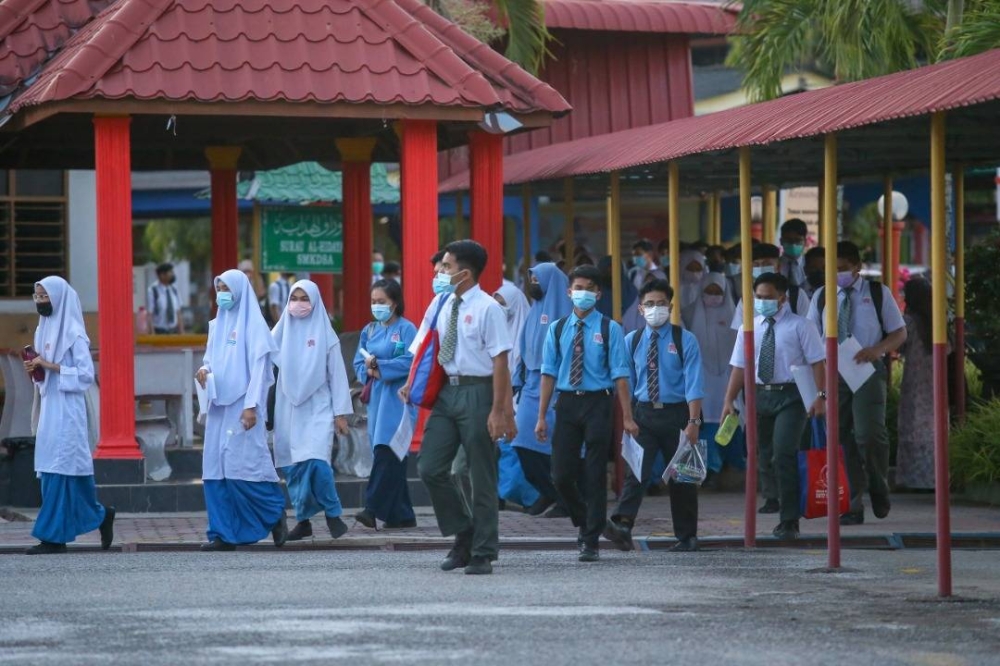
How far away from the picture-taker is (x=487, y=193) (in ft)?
53.9

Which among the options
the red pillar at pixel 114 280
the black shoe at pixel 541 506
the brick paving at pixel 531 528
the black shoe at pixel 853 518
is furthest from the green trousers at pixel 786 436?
the red pillar at pixel 114 280

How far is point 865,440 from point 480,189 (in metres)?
4.07

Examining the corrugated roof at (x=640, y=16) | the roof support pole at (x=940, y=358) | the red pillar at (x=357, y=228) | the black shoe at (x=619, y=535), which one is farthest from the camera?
the corrugated roof at (x=640, y=16)

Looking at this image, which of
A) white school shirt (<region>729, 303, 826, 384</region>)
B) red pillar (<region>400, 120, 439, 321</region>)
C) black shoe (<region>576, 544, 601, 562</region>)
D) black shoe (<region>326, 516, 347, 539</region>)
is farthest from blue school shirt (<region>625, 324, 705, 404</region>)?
red pillar (<region>400, 120, 439, 321</region>)

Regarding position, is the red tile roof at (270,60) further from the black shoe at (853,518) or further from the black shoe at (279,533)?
the black shoe at (853,518)

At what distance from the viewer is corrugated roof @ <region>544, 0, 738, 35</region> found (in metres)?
24.9

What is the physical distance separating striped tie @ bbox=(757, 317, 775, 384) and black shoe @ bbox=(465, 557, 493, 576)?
115 inches

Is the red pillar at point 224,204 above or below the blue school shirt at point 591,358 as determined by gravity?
above

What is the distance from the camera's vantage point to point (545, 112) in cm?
1591

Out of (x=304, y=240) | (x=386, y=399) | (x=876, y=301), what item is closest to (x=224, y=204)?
(x=304, y=240)

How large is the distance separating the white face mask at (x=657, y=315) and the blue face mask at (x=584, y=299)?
2.05 ft

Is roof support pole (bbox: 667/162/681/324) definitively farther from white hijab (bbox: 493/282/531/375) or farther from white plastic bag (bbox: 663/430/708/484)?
white plastic bag (bbox: 663/430/708/484)

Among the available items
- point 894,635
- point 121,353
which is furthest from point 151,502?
point 894,635

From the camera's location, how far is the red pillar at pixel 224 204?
20.3 metres
